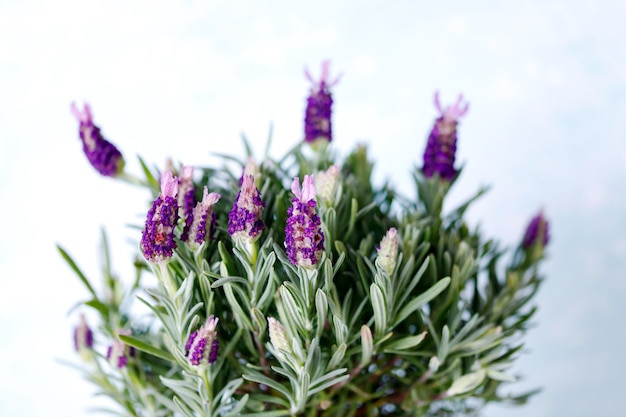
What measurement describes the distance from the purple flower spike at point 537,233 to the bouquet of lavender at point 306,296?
0.08 meters

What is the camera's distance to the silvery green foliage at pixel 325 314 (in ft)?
2.12

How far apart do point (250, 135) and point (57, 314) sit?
1.72 feet

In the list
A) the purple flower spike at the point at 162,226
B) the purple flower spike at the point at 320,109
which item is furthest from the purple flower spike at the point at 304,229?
the purple flower spike at the point at 320,109

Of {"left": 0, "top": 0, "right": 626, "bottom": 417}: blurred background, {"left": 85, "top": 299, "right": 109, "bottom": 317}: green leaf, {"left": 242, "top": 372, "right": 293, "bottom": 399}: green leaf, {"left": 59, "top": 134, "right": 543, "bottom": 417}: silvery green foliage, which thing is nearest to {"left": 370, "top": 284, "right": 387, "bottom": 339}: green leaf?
{"left": 59, "top": 134, "right": 543, "bottom": 417}: silvery green foliage

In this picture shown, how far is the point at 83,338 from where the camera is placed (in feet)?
2.78

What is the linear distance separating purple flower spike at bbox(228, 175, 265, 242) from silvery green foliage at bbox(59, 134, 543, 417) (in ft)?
0.09

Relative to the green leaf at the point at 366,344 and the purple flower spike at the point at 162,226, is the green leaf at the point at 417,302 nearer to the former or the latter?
the green leaf at the point at 366,344

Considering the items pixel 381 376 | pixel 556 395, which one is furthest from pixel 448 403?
pixel 556 395

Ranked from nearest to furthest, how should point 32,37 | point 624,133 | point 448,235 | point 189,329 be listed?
point 189,329
point 448,235
point 32,37
point 624,133

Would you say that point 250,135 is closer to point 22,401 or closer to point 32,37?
point 32,37

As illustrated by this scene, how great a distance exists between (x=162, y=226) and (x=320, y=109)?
28 cm

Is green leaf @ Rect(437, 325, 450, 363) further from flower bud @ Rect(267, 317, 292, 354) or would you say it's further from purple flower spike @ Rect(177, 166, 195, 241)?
purple flower spike @ Rect(177, 166, 195, 241)

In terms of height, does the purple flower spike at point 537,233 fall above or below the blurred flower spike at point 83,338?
above

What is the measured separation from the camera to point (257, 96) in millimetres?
1387
